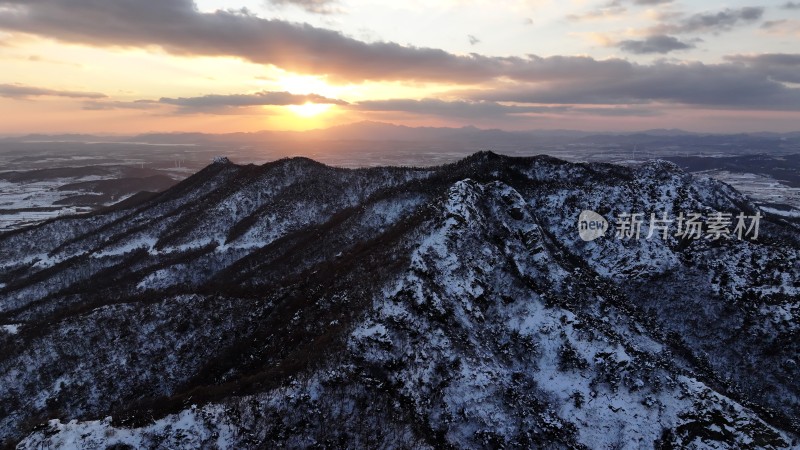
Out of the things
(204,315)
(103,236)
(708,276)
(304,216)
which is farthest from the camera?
(103,236)

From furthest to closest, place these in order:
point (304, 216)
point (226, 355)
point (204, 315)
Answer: point (304, 216) < point (204, 315) < point (226, 355)

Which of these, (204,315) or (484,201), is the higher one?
(484,201)

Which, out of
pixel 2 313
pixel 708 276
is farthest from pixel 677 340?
pixel 2 313

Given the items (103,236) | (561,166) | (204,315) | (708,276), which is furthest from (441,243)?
(103,236)

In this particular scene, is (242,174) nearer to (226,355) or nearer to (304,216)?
(304,216)

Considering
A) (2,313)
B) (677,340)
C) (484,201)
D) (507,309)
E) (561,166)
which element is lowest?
(2,313)

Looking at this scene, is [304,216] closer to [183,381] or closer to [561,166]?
[183,381]

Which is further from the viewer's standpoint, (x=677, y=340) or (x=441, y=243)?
(x=677, y=340)
